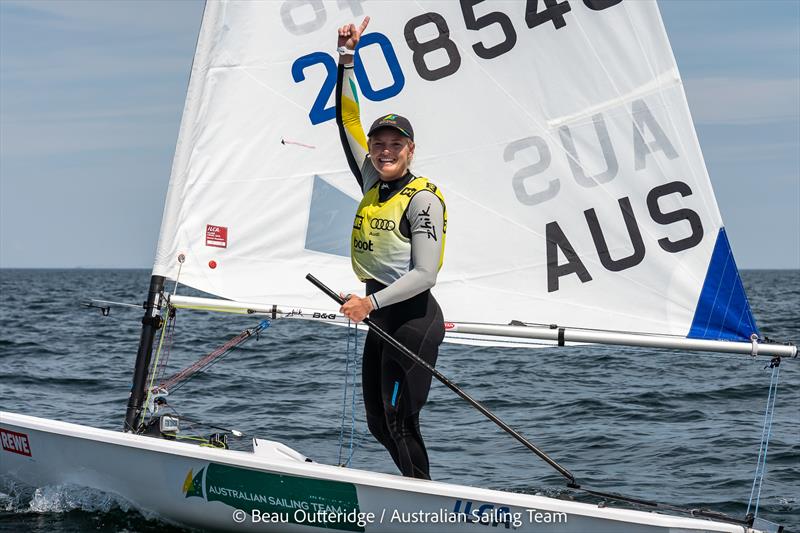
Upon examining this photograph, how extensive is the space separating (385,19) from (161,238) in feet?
5.18

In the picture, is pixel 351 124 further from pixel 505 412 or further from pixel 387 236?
pixel 505 412

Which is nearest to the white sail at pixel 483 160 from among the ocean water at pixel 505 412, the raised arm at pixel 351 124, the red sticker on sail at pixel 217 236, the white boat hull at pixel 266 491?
the red sticker on sail at pixel 217 236

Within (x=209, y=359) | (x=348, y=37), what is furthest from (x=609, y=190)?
(x=209, y=359)

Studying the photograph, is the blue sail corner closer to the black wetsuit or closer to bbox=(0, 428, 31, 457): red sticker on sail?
the black wetsuit

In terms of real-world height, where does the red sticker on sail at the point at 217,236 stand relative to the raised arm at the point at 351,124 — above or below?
below

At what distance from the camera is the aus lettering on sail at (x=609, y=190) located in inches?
195

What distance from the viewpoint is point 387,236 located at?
13.9ft

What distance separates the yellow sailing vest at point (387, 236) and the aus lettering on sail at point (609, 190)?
1.02m

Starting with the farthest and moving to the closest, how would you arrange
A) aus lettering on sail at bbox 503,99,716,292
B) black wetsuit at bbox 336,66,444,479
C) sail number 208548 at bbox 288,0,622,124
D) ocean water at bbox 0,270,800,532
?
ocean water at bbox 0,270,800,532 → sail number 208548 at bbox 288,0,622,124 → aus lettering on sail at bbox 503,99,716,292 → black wetsuit at bbox 336,66,444,479

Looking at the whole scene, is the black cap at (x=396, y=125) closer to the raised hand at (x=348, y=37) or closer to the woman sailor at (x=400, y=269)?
the woman sailor at (x=400, y=269)

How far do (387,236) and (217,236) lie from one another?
1.29 metres

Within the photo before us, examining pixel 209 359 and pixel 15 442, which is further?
pixel 209 359

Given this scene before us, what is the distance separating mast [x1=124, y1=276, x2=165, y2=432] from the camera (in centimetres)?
501

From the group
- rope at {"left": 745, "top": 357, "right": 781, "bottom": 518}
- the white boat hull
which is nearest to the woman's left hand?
the white boat hull
